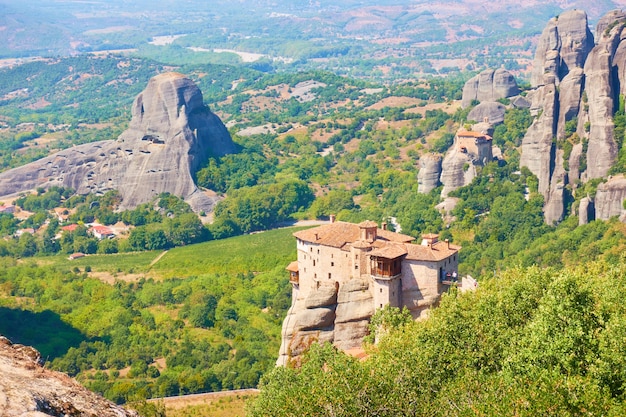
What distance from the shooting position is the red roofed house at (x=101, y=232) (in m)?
107

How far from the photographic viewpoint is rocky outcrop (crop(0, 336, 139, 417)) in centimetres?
1836

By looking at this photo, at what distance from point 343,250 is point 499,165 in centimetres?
4810

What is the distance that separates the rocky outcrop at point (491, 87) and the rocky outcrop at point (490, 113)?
4427 millimetres

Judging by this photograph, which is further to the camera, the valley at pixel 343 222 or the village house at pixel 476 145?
the village house at pixel 476 145

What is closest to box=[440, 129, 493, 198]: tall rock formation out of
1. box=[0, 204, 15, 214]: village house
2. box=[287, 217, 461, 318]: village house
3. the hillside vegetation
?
the hillside vegetation

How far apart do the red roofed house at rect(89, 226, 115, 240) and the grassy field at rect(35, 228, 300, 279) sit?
5893 mm

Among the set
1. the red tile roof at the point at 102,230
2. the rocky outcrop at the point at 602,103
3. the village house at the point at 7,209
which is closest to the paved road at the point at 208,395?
the rocky outcrop at the point at 602,103

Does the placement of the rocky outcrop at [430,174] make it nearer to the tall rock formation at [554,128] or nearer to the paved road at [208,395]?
the tall rock formation at [554,128]

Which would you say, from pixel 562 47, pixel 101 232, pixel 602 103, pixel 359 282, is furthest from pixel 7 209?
pixel 359 282

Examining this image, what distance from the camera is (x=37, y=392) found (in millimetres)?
19156

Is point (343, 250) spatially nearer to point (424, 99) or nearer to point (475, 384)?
point (475, 384)

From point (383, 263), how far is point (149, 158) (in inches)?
2967

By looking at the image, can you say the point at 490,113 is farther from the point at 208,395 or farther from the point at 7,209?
the point at 208,395

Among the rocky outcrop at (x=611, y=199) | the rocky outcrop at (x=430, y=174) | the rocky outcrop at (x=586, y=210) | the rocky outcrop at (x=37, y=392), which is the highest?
the rocky outcrop at (x=37, y=392)
